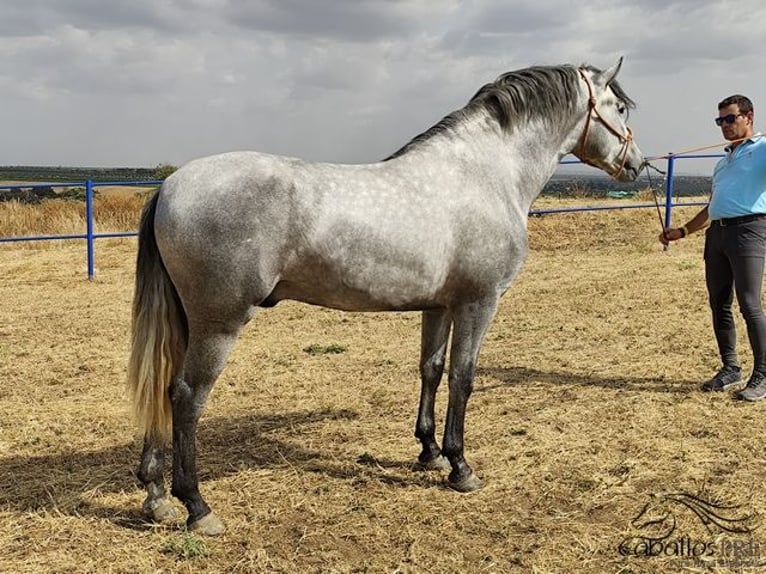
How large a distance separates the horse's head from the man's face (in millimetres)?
906

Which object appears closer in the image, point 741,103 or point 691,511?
point 691,511

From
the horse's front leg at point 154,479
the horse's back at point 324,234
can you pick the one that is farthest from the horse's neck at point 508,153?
the horse's front leg at point 154,479

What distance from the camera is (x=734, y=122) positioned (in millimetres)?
4617

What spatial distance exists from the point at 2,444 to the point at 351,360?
287 centimetres

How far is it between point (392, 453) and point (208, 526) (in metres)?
1.31

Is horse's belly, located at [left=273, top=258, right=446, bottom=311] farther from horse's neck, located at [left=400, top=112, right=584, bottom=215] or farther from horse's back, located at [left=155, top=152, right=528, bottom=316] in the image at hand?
horse's neck, located at [left=400, top=112, right=584, bottom=215]

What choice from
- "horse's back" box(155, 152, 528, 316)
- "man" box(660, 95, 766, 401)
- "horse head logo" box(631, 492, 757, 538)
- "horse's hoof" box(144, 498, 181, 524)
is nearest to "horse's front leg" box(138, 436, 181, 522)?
"horse's hoof" box(144, 498, 181, 524)

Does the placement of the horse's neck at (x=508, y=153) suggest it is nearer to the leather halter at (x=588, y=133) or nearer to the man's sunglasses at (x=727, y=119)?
the leather halter at (x=588, y=133)

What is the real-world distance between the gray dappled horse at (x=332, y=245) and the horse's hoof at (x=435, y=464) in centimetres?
27

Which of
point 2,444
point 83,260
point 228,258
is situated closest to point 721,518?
point 228,258

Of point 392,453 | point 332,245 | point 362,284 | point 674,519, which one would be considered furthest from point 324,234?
point 674,519

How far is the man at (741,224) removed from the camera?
15.0ft

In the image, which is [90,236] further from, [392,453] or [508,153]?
[508,153]

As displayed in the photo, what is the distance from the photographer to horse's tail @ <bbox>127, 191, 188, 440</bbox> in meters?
3.02
